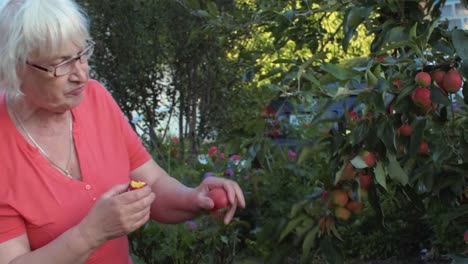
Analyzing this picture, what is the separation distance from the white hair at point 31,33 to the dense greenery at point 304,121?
0.56 metres

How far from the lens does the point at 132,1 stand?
6031 millimetres

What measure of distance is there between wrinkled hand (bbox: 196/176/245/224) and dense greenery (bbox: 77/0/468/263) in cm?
11

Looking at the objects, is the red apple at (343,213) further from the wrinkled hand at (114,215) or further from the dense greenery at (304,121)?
the wrinkled hand at (114,215)

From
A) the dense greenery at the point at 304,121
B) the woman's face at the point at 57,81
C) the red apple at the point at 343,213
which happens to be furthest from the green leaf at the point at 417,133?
the woman's face at the point at 57,81

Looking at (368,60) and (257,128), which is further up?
(368,60)

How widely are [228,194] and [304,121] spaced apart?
7.51 feet

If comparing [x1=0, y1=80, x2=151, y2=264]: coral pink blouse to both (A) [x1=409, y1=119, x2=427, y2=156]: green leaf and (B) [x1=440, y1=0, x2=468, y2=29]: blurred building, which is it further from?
(B) [x1=440, y1=0, x2=468, y2=29]: blurred building

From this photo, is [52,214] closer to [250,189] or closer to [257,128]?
[257,128]

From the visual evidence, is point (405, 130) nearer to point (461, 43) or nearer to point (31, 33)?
point (461, 43)

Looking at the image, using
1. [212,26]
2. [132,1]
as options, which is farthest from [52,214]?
[132,1]

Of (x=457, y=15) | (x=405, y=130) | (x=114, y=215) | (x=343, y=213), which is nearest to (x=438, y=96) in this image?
(x=405, y=130)

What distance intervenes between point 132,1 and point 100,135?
→ 3991 millimetres

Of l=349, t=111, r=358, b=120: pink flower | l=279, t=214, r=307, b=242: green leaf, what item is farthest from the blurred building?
l=279, t=214, r=307, b=242: green leaf

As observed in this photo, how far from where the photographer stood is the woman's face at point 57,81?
1.93m
